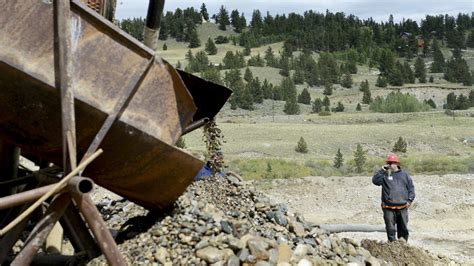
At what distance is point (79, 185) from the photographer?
16.5ft

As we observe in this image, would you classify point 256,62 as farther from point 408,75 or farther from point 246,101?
point 246,101

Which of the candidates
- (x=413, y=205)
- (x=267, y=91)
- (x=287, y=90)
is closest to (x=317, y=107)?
(x=287, y=90)

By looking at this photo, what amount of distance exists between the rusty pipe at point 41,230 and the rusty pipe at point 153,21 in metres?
1.55

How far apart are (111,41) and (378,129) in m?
31.1

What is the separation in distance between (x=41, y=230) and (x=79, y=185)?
48 centimetres

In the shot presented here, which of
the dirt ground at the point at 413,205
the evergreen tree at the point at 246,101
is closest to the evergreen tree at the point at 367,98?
the evergreen tree at the point at 246,101

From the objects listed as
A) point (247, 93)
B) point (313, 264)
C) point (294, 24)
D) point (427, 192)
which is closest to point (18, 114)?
point (313, 264)

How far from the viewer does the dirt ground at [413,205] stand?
12359 millimetres

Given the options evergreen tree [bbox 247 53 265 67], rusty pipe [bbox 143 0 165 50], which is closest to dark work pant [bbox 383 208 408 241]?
rusty pipe [bbox 143 0 165 50]

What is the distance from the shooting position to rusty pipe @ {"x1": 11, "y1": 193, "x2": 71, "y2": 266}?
5.14 metres

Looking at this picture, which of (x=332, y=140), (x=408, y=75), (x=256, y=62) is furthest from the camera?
(x=408, y=75)

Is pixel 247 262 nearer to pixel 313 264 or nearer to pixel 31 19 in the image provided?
pixel 313 264

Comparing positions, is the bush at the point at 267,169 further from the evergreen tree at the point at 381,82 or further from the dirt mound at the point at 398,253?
the evergreen tree at the point at 381,82

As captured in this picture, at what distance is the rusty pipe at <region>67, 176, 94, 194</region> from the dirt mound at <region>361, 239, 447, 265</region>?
463 centimetres
